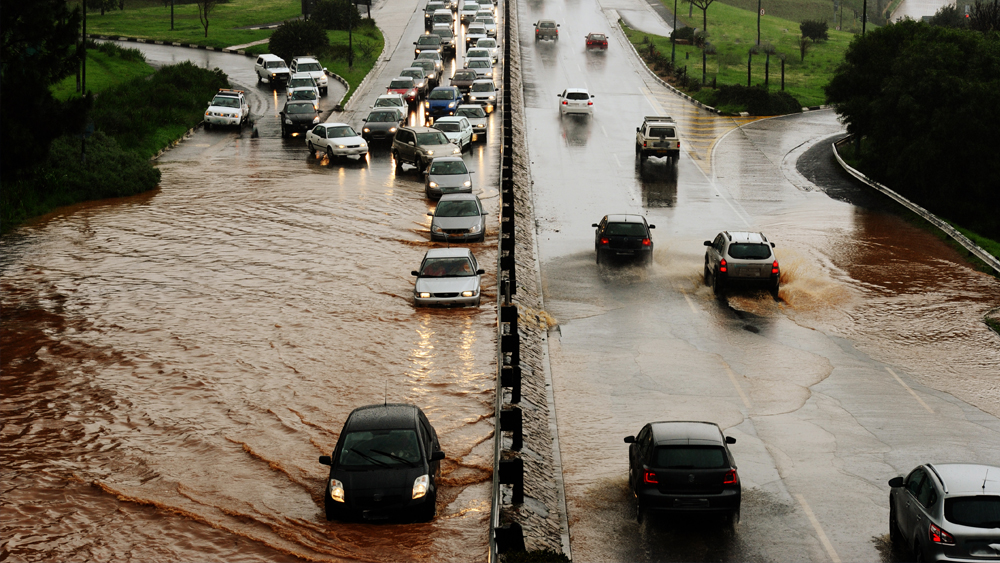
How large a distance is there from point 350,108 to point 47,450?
3955 cm

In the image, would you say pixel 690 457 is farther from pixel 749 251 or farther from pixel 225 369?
pixel 749 251

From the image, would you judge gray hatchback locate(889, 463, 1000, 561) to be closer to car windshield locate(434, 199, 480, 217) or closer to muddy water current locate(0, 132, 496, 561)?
muddy water current locate(0, 132, 496, 561)

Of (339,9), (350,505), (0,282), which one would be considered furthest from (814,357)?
(339,9)

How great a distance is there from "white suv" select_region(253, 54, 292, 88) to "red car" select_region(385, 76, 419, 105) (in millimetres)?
9520

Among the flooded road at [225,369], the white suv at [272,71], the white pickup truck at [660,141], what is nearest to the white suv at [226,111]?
the white suv at [272,71]

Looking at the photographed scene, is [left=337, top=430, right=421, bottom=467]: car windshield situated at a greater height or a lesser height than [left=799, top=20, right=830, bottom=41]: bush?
lesser

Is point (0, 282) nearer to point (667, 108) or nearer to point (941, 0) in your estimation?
point (667, 108)

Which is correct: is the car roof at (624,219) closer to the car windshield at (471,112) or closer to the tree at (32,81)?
the tree at (32,81)

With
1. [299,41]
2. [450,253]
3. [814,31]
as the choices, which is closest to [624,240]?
[450,253]

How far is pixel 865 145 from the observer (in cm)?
5294

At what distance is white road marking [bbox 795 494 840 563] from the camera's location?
44.7 feet

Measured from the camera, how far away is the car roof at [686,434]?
1441 cm

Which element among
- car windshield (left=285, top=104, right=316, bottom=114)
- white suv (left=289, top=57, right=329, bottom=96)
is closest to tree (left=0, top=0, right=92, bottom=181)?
car windshield (left=285, top=104, right=316, bottom=114)

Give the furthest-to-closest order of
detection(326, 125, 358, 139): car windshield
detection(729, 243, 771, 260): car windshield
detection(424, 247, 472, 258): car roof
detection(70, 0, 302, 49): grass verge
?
detection(70, 0, 302, 49): grass verge → detection(326, 125, 358, 139): car windshield → detection(729, 243, 771, 260): car windshield → detection(424, 247, 472, 258): car roof
